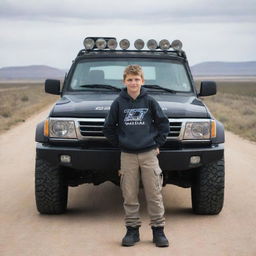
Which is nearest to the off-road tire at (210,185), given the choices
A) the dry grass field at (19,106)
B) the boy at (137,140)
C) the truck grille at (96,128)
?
the truck grille at (96,128)

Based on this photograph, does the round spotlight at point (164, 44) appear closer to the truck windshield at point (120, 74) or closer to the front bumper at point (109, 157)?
the truck windshield at point (120, 74)

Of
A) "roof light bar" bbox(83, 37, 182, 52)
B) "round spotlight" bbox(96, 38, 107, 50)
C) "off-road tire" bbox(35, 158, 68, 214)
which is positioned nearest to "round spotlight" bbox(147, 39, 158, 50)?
"roof light bar" bbox(83, 37, 182, 52)

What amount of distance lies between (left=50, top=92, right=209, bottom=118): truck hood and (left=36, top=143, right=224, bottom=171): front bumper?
35 cm

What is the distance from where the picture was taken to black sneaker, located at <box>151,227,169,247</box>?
5.97 meters

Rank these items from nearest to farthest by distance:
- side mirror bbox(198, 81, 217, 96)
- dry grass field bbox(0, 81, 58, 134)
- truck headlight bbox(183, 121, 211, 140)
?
truck headlight bbox(183, 121, 211, 140)
side mirror bbox(198, 81, 217, 96)
dry grass field bbox(0, 81, 58, 134)

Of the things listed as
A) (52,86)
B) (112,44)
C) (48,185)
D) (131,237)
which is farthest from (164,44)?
(131,237)

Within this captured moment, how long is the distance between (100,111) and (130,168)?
0.99 m

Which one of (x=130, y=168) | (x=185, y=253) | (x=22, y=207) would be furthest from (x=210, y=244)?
(x=22, y=207)

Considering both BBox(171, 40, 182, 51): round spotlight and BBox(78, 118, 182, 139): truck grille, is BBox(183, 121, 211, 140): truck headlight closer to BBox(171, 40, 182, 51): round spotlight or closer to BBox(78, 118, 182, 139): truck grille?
BBox(78, 118, 182, 139): truck grille

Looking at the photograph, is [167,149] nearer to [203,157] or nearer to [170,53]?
[203,157]

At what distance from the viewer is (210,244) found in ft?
20.0

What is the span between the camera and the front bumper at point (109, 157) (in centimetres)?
670

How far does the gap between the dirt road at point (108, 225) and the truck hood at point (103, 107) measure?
3.68 feet

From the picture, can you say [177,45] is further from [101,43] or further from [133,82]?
[133,82]
